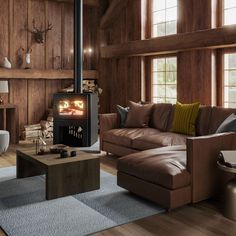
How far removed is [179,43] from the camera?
5848 millimetres

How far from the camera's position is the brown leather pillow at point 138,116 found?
568 cm

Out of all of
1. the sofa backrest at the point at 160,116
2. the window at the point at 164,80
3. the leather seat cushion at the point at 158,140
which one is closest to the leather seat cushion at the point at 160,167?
the leather seat cushion at the point at 158,140

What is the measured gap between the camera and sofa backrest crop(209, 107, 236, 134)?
452cm

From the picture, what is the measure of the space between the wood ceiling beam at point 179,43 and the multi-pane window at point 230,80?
0.96 ft

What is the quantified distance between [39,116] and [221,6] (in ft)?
13.5

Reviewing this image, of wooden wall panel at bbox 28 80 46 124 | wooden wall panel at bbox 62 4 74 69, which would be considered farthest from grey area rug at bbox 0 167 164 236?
wooden wall panel at bbox 62 4 74 69

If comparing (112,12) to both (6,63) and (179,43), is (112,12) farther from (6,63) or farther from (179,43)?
(6,63)

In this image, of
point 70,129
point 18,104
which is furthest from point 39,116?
point 70,129

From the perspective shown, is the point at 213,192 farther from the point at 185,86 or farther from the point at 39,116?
the point at 39,116

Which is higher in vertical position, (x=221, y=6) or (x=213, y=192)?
(x=221, y=6)

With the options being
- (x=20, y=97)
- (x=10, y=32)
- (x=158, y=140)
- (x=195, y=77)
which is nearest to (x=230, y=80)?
(x=195, y=77)

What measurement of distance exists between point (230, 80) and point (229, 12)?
1.05 m

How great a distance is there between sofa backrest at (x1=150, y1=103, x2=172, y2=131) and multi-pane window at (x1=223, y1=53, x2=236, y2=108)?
3.12 feet

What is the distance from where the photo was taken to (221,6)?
558 centimetres
